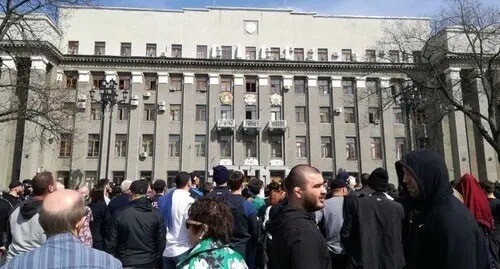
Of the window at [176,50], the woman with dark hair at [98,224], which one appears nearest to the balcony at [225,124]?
the window at [176,50]

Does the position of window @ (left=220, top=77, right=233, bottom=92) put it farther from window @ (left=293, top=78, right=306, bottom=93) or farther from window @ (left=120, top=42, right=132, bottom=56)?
window @ (left=120, top=42, right=132, bottom=56)

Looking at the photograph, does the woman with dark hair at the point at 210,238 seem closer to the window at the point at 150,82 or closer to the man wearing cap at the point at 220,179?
the man wearing cap at the point at 220,179

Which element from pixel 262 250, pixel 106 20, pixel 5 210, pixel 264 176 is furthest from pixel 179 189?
pixel 106 20

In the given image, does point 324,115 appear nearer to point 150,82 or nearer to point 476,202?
point 150,82

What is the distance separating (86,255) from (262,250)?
5217mm

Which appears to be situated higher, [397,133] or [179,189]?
[397,133]

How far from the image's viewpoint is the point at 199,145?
38594 millimetres

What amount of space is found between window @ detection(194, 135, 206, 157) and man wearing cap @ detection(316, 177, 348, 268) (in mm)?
32498

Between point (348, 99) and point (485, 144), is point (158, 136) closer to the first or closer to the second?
point (348, 99)

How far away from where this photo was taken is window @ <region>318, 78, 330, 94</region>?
135 ft

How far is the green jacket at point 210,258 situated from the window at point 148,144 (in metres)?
36.4

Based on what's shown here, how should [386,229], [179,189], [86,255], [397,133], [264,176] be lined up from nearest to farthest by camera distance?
[86,255]
[386,229]
[179,189]
[264,176]
[397,133]

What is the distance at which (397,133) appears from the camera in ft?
132

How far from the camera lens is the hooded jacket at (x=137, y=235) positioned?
564cm
